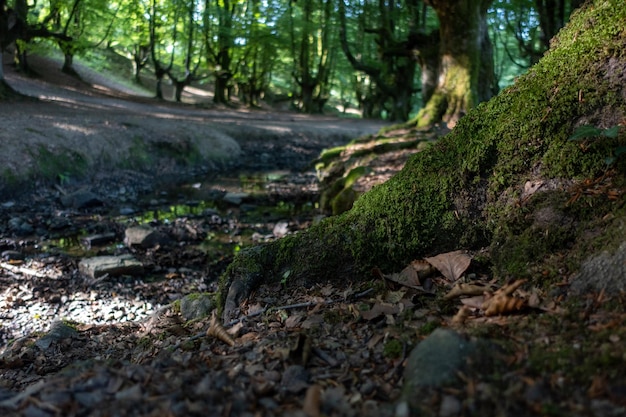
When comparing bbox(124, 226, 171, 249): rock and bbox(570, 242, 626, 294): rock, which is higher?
bbox(570, 242, 626, 294): rock

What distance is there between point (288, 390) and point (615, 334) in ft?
4.22

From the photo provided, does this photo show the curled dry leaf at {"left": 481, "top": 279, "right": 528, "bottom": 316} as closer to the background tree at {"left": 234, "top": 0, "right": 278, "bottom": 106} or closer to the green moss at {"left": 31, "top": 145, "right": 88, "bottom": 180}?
the green moss at {"left": 31, "top": 145, "right": 88, "bottom": 180}

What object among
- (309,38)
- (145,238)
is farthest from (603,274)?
→ (309,38)

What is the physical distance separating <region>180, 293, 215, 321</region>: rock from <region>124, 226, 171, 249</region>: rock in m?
3.43

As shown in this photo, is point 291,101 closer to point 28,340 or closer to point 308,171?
point 308,171

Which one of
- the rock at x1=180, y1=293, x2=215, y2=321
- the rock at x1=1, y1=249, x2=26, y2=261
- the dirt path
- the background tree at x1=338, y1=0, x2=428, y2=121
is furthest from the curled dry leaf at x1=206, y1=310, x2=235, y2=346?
the background tree at x1=338, y1=0, x2=428, y2=121

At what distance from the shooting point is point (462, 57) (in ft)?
37.2

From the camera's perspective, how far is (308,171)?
1485 cm

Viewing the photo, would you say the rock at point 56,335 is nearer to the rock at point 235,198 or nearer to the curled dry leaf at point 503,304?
the curled dry leaf at point 503,304

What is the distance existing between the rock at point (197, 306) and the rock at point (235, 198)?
249 inches

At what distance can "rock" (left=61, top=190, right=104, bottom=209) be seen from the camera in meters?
9.61

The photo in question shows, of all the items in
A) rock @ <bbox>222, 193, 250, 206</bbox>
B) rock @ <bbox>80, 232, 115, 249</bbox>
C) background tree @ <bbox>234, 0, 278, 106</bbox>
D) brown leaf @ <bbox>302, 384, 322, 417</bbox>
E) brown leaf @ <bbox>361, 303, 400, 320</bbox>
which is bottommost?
rock @ <bbox>80, 232, 115, 249</bbox>

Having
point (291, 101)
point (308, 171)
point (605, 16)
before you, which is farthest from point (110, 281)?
point (291, 101)

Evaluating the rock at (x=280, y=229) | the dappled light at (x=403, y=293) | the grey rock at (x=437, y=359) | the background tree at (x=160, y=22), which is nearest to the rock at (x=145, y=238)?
the dappled light at (x=403, y=293)
